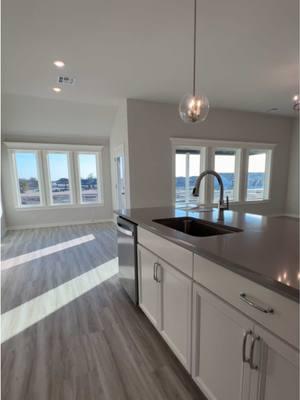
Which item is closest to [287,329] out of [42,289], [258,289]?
[258,289]


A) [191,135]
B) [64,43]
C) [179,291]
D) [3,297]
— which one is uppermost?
[64,43]

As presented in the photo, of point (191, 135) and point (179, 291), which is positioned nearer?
point (179, 291)

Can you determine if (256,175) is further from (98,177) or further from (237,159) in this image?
(98,177)

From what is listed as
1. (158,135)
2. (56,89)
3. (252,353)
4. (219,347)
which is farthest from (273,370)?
(56,89)

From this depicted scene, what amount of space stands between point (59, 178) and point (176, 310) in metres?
5.67

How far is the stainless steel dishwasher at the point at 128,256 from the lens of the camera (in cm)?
212

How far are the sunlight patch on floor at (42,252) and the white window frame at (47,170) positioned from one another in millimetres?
1814

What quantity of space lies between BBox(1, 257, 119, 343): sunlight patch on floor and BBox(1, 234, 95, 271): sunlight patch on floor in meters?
1.27

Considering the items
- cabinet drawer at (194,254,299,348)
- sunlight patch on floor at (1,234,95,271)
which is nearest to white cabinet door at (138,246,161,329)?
cabinet drawer at (194,254,299,348)

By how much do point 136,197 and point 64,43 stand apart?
9.44ft

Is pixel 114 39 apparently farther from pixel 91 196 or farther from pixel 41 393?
pixel 91 196

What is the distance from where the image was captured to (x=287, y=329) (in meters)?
0.76

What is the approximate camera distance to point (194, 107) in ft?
7.82

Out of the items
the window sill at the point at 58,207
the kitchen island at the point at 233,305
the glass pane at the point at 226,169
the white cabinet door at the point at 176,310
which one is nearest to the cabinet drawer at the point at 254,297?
the kitchen island at the point at 233,305
